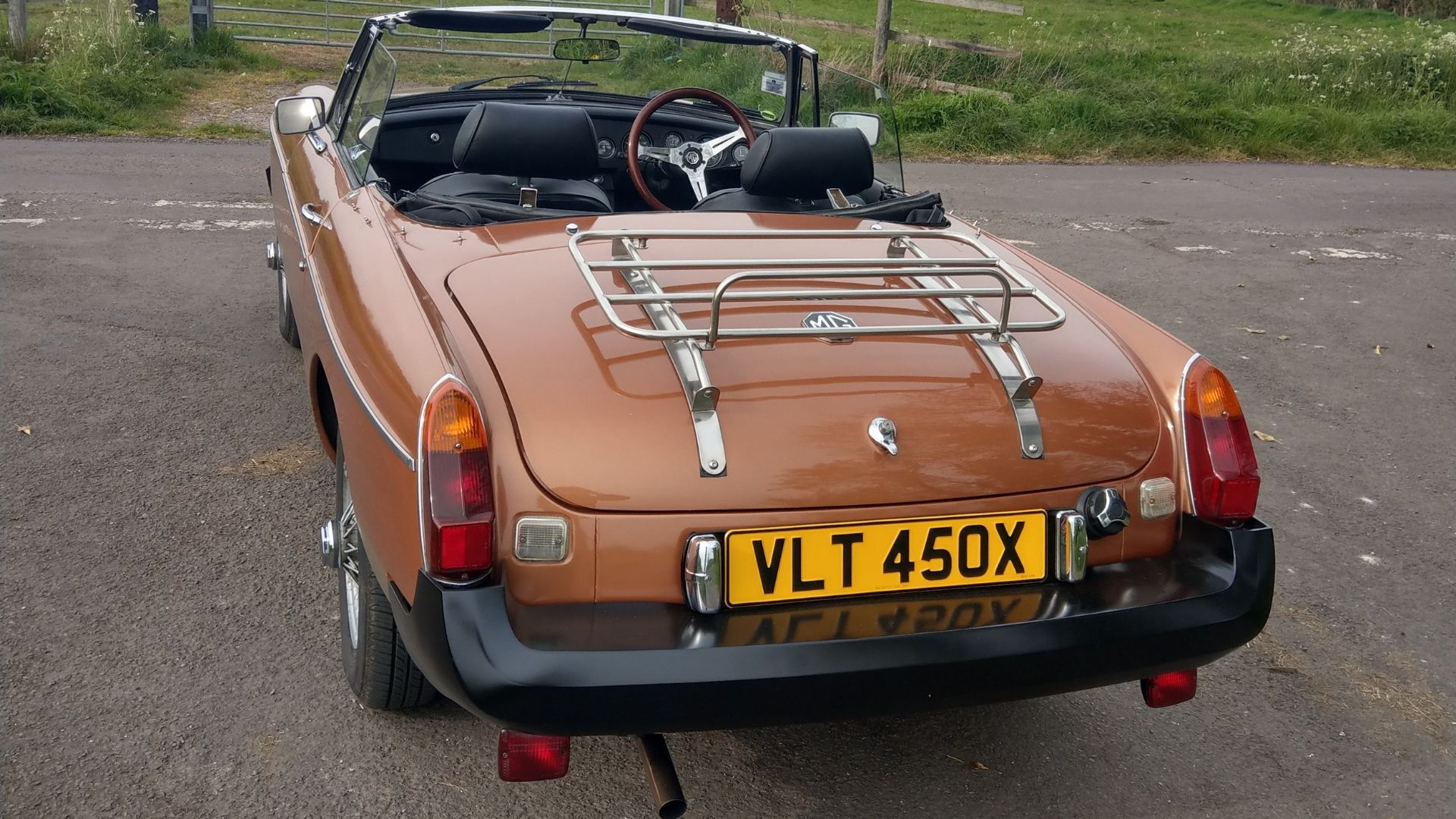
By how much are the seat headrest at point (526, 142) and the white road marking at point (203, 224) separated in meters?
4.54

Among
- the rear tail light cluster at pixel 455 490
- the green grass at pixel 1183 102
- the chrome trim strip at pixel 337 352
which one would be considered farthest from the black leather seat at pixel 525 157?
the green grass at pixel 1183 102

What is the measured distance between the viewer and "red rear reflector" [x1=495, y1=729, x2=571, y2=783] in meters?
2.18

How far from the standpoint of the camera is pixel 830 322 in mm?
2559

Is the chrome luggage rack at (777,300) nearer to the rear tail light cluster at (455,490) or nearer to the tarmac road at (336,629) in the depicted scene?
the rear tail light cluster at (455,490)

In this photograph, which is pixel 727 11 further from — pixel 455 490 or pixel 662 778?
pixel 662 778

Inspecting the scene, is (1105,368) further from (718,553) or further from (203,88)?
(203,88)

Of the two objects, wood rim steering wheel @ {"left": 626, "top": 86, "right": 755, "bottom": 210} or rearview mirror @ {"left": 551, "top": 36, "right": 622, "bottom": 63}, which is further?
rearview mirror @ {"left": 551, "top": 36, "right": 622, "bottom": 63}

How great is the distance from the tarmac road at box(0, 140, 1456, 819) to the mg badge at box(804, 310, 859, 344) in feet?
3.22

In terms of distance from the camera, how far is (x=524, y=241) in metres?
2.98

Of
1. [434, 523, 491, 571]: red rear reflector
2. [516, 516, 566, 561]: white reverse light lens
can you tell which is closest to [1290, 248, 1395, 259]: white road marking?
[516, 516, 566, 561]: white reverse light lens

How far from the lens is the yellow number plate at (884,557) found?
2207 mm

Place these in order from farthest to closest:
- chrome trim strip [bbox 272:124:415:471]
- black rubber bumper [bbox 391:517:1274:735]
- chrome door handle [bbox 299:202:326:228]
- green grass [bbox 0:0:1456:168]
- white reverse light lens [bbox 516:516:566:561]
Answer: green grass [bbox 0:0:1456:168] → chrome door handle [bbox 299:202:326:228] → chrome trim strip [bbox 272:124:415:471] → white reverse light lens [bbox 516:516:566:561] → black rubber bumper [bbox 391:517:1274:735]

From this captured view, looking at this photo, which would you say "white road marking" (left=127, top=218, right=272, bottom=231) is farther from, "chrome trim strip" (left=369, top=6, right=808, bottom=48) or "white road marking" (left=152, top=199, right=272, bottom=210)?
"chrome trim strip" (left=369, top=6, right=808, bottom=48)

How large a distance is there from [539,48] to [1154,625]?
3451 millimetres
